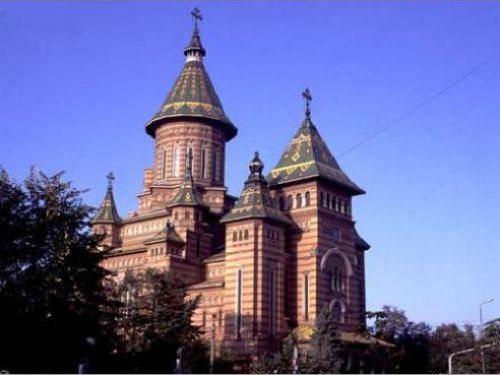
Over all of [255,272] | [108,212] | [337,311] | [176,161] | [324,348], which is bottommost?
[324,348]

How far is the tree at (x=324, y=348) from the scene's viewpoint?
37188 millimetres

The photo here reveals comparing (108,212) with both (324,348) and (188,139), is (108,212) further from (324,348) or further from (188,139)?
(324,348)

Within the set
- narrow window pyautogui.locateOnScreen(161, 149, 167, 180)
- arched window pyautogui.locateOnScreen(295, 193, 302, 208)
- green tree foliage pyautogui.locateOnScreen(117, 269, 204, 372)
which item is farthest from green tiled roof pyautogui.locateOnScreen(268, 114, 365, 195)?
green tree foliage pyautogui.locateOnScreen(117, 269, 204, 372)

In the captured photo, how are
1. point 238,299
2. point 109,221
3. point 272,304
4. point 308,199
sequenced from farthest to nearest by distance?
1. point 109,221
2. point 308,199
3. point 272,304
4. point 238,299

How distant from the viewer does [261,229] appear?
1711 inches

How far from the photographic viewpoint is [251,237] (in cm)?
4344

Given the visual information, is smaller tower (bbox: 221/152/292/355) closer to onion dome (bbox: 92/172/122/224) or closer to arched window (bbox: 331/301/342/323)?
arched window (bbox: 331/301/342/323)

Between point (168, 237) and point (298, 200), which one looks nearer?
point (298, 200)

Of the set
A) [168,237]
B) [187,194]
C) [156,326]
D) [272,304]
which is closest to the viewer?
[156,326]

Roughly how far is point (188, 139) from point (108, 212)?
24.7ft

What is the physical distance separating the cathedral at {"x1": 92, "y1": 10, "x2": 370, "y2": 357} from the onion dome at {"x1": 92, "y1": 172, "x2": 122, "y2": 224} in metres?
0.09

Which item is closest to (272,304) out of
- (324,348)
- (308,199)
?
(324,348)

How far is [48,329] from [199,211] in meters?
22.5

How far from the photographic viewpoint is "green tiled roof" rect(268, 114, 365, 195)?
4644 centimetres
